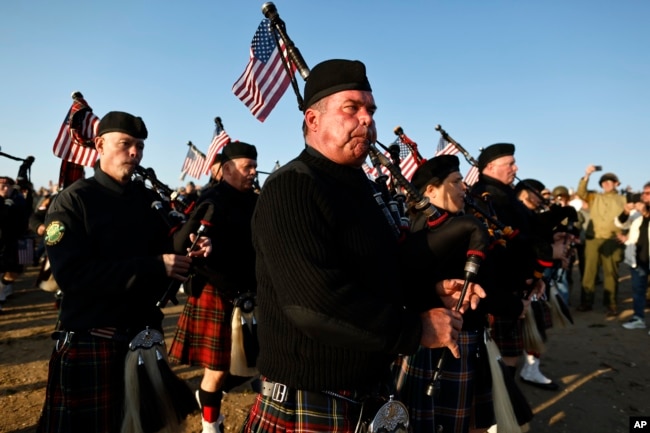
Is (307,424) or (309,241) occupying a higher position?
(309,241)

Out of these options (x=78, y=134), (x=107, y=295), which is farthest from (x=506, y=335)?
(x=78, y=134)

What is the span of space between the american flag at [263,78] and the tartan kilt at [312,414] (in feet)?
10.0

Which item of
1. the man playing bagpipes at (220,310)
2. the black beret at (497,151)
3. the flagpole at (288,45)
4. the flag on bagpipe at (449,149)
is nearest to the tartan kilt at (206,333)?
the man playing bagpipes at (220,310)

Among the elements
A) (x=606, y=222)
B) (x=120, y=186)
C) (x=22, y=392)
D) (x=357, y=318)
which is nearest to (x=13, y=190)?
(x=22, y=392)

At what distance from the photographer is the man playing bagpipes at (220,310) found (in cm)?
381

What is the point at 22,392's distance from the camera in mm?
4875

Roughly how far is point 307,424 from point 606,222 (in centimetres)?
988

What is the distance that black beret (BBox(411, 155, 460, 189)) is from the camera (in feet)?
10.1

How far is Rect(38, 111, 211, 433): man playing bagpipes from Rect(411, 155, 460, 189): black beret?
1.83m

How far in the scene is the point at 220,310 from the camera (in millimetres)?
4020

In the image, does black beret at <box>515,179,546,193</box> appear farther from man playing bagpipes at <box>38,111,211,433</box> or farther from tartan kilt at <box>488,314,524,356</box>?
man playing bagpipes at <box>38,111,211,433</box>

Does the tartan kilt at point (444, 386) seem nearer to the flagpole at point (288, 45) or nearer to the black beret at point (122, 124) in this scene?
the flagpole at point (288, 45)

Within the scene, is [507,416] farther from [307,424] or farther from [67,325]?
[67,325]

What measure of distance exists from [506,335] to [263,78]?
3.64 m
